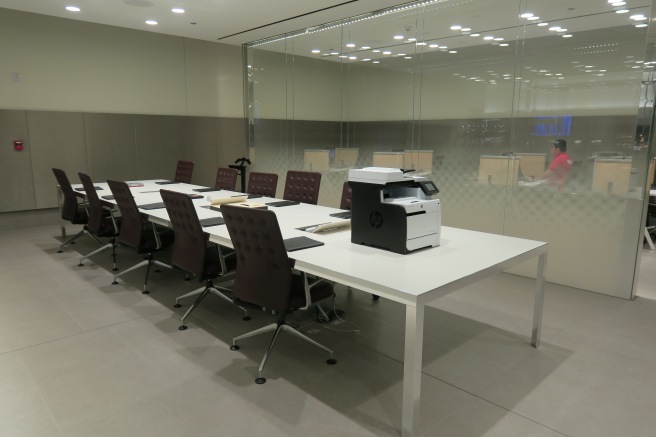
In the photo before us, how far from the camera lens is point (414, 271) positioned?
7.37ft

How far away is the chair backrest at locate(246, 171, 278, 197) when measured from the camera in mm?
5175

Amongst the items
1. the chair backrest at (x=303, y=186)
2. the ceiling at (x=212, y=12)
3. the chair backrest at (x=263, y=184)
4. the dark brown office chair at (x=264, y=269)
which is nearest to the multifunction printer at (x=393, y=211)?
the dark brown office chair at (x=264, y=269)

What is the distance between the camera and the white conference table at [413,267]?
196 cm

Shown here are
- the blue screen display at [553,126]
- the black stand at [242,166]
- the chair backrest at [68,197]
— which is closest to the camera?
the blue screen display at [553,126]

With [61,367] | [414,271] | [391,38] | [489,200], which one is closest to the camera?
[414,271]

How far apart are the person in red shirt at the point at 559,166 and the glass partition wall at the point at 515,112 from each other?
0.12 feet

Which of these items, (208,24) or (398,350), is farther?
(208,24)

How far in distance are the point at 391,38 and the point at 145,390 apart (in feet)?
16.0

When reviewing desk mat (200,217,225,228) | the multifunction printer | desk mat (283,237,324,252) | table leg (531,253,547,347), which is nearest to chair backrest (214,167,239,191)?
desk mat (200,217,225,228)

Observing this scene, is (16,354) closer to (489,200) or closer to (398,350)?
(398,350)

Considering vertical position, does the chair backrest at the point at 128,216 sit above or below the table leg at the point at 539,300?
above

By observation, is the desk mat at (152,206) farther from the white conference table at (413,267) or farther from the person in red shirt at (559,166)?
the person in red shirt at (559,166)

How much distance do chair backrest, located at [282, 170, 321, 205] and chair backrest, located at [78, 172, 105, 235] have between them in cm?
193

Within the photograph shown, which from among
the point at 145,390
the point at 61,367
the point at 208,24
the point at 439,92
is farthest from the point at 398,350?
the point at 208,24
